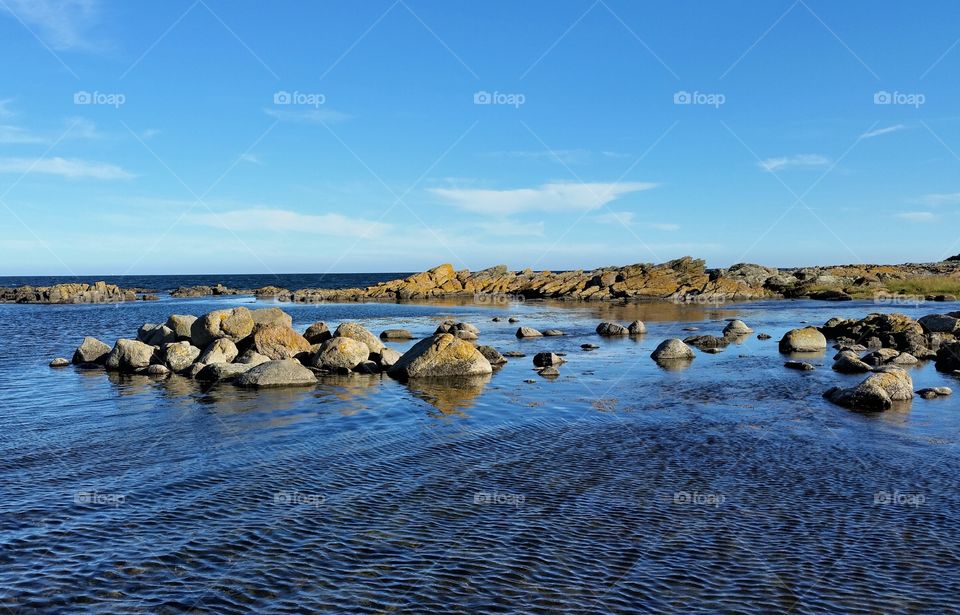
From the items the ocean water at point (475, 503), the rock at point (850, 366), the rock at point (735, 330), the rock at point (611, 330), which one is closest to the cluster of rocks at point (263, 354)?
the ocean water at point (475, 503)

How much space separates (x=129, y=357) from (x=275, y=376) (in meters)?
9.63

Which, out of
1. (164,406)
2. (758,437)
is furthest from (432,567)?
(164,406)

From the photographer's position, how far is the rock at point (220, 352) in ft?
94.5

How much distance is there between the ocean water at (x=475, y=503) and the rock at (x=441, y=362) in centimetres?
405

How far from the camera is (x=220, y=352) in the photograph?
29172mm

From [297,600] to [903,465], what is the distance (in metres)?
13.6

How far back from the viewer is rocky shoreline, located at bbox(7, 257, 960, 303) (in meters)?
102

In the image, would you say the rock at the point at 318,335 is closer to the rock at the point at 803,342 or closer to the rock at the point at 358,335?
the rock at the point at 358,335

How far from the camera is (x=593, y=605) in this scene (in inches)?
332

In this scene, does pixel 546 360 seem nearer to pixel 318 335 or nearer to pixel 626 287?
pixel 318 335

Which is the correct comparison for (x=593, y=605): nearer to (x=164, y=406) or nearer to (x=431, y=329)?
(x=164, y=406)

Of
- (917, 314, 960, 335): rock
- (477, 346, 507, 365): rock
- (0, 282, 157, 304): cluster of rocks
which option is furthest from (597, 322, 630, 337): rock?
(0, 282, 157, 304): cluster of rocks

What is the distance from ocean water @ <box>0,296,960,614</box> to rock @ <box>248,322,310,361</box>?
660 centimetres

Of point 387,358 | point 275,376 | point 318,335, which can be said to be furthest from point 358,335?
point 275,376
